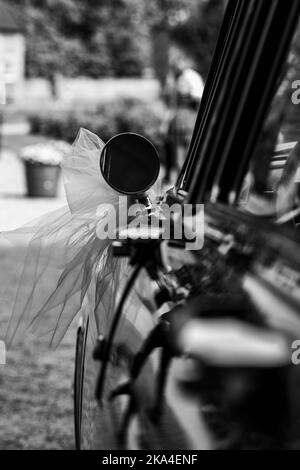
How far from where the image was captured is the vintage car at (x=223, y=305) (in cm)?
115

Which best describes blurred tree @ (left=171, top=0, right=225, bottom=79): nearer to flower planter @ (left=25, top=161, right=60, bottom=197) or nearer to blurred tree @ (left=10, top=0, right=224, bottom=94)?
blurred tree @ (left=10, top=0, right=224, bottom=94)

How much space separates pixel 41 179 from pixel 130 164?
12.7 m

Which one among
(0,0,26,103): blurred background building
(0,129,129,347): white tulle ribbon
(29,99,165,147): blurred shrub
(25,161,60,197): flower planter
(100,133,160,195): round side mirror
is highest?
(100,133,160,195): round side mirror

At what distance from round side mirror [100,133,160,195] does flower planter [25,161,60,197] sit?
1235 centimetres

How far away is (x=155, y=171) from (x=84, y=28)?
53769mm

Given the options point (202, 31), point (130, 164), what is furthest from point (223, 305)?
point (202, 31)

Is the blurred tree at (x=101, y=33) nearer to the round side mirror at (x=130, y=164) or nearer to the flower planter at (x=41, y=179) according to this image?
the flower planter at (x=41, y=179)

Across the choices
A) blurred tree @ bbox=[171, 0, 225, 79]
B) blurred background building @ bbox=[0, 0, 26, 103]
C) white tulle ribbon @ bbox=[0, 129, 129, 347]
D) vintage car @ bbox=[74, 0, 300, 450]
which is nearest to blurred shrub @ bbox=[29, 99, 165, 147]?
blurred tree @ bbox=[171, 0, 225, 79]

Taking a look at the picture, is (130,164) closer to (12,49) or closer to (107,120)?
(107,120)

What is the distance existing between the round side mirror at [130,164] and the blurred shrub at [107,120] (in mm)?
27196

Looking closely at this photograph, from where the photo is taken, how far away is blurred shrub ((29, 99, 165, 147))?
30062mm

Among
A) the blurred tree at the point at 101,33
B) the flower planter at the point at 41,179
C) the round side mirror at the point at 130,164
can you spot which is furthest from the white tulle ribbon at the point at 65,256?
the blurred tree at the point at 101,33
